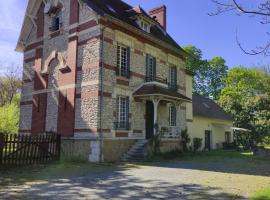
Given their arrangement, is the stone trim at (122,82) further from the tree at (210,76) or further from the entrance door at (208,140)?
the tree at (210,76)

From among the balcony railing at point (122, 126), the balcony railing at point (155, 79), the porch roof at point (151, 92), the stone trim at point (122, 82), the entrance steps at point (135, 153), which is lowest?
the entrance steps at point (135, 153)

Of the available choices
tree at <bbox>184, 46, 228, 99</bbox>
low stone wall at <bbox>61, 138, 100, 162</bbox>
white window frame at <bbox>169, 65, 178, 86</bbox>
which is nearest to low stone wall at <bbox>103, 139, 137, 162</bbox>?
low stone wall at <bbox>61, 138, 100, 162</bbox>

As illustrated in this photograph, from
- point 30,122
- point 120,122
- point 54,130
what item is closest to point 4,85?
point 30,122

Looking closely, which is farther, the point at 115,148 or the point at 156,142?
the point at 156,142

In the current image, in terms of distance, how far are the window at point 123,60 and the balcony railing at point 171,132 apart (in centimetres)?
470

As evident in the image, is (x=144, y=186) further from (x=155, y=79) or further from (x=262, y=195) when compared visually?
(x=155, y=79)

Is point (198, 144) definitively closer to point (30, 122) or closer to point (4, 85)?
point (30, 122)

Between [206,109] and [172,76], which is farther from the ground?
[172,76]

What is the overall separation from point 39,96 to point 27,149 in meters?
7.48

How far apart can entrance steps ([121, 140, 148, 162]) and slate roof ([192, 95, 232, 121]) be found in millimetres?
11711

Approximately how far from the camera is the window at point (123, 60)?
21.0 m

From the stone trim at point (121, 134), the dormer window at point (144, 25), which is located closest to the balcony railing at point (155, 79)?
the dormer window at point (144, 25)

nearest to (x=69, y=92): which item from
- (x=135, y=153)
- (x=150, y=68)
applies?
(x=135, y=153)

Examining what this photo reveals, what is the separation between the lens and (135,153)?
2014 centimetres
